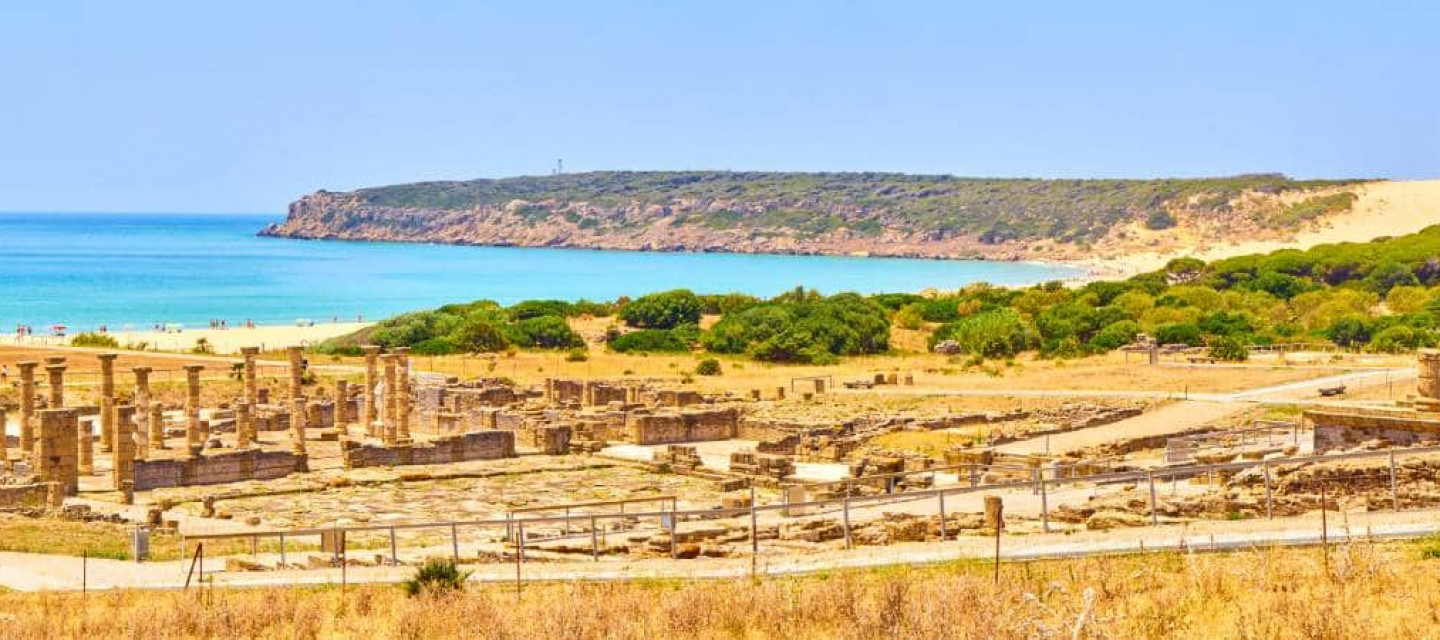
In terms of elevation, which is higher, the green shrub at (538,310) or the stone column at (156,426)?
the green shrub at (538,310)

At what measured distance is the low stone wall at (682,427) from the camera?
43562mm

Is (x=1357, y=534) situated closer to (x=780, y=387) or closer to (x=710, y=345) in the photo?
(x=780, y=387)

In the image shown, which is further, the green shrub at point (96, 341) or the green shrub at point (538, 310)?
the green shrub at point (538, 310)

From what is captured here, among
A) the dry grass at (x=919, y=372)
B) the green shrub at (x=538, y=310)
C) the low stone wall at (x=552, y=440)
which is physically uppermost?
the green shrub at (x=538, y=310)

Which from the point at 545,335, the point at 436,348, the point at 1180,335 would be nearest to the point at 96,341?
the point at 436,348

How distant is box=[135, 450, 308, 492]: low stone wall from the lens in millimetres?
34688

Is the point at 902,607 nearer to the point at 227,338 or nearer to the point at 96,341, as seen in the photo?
the point at 96,341

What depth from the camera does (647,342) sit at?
7138cm

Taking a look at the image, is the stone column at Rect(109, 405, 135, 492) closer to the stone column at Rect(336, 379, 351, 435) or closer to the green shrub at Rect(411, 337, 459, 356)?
the stone column at Rect(336, 379, 351, 435)

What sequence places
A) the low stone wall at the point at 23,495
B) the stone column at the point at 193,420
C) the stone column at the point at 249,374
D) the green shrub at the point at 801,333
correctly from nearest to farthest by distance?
the low stone wall at the point at 23,495 → the stone column at the point at 193,420 → the stone column at the point at 249,374 → the green shrub at the point at 801,333

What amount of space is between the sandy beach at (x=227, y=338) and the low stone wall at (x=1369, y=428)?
55125mm

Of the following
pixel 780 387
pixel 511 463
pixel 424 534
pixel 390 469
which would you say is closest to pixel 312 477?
pixel 390 469

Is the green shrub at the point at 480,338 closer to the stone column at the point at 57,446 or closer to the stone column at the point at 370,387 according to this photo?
the stone column at the point at 370,387

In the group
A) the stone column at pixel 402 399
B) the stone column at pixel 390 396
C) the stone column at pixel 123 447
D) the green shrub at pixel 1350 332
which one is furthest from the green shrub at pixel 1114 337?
the stone column at pixel 123 447
